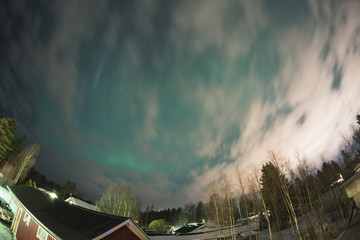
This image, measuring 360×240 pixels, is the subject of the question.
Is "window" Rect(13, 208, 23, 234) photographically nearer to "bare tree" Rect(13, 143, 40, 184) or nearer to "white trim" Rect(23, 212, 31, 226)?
"white trim" Rect(23, 212, 31, 226)

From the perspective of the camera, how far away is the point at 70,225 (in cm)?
1438

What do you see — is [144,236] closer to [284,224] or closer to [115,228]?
[115,228]

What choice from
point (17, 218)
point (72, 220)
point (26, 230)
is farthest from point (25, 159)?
point (72, 220)

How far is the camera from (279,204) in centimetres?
2714

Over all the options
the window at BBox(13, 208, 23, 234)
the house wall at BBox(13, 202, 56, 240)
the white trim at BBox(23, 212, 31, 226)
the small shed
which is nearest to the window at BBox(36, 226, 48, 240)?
the small shed

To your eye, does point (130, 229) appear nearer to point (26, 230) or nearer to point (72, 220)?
point (72, 220)

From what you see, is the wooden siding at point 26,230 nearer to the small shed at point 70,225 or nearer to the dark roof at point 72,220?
the small shed at point 70,225

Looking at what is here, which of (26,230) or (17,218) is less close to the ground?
(17,218)

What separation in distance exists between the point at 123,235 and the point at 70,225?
4739mm

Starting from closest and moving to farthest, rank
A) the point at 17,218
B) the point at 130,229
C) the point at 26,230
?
1. the point at 130,229
2. the point at 26,230
3. the point at 17,218

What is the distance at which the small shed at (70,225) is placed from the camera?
13250 millimetres

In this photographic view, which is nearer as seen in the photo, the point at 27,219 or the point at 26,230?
the point at 26,230

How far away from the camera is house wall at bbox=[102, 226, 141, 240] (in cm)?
1417

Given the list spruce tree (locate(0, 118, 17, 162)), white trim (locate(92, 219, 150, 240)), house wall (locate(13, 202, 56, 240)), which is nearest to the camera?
white trim (locate(92, 219, 150, 240))
